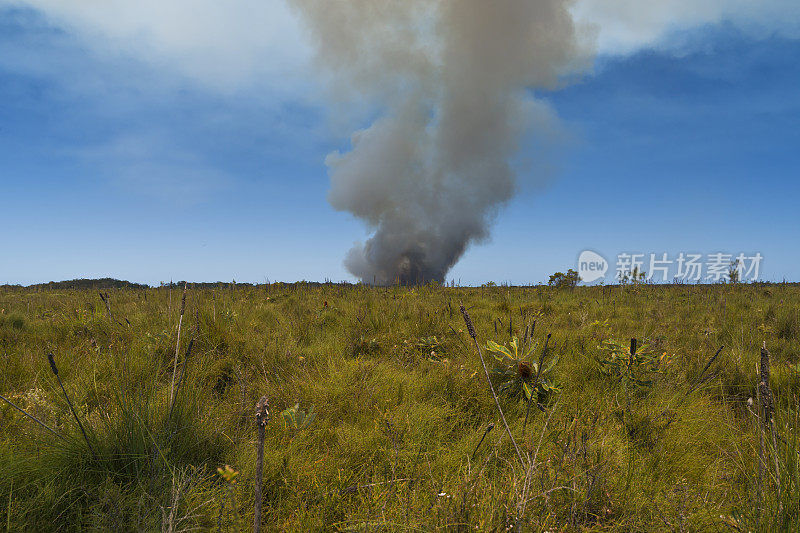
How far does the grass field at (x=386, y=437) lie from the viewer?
1546 millimetres

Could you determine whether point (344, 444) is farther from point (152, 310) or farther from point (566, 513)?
point (152, 310)

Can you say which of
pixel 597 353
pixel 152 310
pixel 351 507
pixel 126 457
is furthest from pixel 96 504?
pixel 152 310

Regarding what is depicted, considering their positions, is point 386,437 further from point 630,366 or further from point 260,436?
point 630,366

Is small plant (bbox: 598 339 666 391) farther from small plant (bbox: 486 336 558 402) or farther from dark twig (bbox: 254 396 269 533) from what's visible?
dark twig (bbox: 254 396 269 533)

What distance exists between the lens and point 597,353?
3631 mm

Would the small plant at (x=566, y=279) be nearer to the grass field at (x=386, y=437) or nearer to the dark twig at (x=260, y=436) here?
the grass field at (x=386, y=437)

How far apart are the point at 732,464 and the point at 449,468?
178 cm

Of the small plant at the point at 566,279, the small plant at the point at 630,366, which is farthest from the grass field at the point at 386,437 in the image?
the small plant at the point at 566,279

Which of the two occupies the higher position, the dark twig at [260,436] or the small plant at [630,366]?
the small plant at [630,366]

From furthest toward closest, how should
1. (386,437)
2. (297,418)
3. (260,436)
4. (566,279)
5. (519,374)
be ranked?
1. (566,279)
2. (519,374)
3. (297,418)
4. (386,437)
5. (260,436)

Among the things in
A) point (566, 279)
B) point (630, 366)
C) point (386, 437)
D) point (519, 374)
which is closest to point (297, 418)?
point (386, 437)

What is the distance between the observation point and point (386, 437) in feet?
7.17

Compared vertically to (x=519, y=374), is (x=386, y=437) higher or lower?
lower

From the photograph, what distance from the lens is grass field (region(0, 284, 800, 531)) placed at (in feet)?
5.07
